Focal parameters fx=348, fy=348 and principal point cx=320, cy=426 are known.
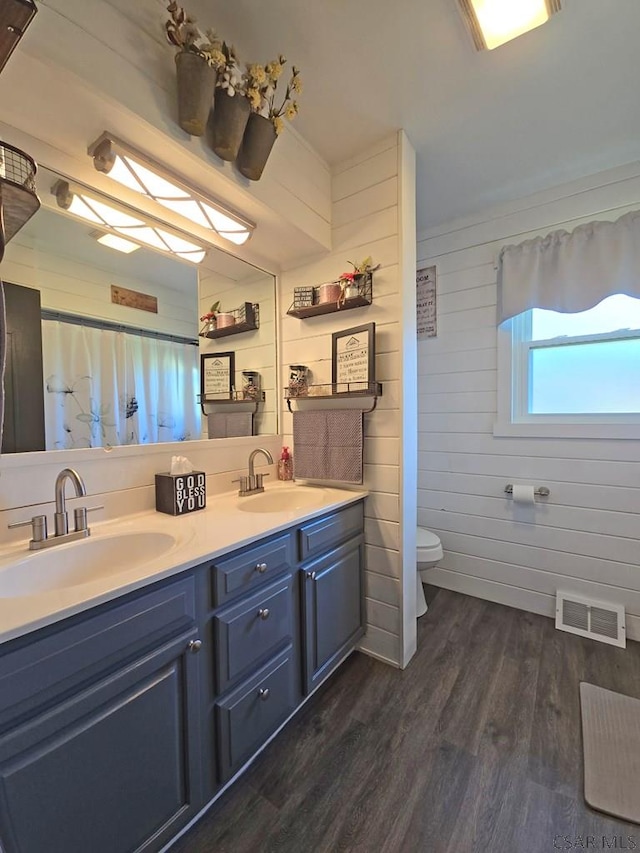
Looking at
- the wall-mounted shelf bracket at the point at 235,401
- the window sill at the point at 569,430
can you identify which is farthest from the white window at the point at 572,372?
the wall-mounted shelf bracket at the point at 235,401

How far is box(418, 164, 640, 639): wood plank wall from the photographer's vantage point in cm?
190

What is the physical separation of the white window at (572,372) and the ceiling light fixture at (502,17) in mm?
1284

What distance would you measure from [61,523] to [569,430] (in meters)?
2.44

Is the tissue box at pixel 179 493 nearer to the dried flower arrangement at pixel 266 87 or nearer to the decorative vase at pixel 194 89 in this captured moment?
the decorative vase at pixel 194 89

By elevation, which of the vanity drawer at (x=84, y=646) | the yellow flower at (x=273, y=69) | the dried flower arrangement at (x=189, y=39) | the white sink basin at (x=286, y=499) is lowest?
the vanity drawer at (x=84, y=646)

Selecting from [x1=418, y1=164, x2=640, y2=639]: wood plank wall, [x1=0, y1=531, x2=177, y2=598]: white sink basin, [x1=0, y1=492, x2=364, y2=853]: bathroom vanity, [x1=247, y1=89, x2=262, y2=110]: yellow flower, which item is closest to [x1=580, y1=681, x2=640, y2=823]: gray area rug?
[x1=418, y1=164, x2=640, y2=639]: wood plank wall

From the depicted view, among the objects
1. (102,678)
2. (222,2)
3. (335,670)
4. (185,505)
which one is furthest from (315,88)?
(335,670)

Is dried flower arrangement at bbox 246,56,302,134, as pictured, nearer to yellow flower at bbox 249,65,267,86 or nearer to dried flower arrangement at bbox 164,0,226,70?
yellow flower at bbox 249,65,267,86

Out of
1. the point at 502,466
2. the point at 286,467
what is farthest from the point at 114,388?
the point at 502,466

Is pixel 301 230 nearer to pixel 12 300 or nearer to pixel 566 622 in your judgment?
pixel 12 300

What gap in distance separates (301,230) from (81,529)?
154 cm

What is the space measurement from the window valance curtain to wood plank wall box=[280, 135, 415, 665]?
95cm

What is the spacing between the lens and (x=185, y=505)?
1396mm

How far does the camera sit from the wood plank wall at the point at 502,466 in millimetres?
1897
